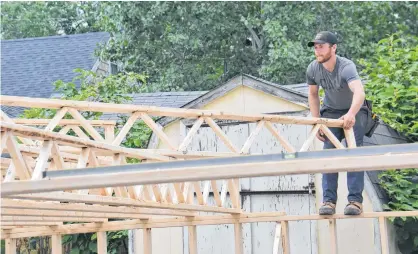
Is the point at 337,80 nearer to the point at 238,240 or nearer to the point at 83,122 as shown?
the point at 238,240

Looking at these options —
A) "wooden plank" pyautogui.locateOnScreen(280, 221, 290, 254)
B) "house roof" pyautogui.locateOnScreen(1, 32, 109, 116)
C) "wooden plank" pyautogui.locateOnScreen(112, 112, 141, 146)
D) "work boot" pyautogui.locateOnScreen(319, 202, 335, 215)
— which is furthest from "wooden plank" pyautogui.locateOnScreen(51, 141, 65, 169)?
"house roof" pyautogui.locateOnScreen(1, 32, 109, 116)

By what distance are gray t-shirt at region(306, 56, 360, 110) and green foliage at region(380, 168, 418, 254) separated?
9.86 ft

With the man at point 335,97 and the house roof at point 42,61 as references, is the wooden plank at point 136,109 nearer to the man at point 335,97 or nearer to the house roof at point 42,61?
the man at point 335,97

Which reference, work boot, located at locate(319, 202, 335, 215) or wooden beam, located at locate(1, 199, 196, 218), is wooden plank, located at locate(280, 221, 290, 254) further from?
wooden beam, located at locate(1, 199, 196, 218)

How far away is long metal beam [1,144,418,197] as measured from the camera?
6047mm

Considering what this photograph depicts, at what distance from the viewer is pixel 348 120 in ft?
33.5

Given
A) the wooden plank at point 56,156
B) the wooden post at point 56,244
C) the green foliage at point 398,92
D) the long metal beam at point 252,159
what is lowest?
the long metal beam at point 252,159

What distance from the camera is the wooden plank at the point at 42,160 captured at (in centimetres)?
700

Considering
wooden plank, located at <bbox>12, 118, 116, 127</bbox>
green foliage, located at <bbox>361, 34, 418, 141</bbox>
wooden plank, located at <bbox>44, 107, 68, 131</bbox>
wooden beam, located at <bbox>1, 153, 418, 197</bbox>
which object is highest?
green foliage, located at <bbox>361, 34, 418, 141</bbox>

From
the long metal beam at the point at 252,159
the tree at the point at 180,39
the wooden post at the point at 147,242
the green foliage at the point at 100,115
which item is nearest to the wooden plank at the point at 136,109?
the long metal beam at the point at 252,159

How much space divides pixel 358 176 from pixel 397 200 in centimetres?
285

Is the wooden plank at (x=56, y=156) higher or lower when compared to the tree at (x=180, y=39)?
lower

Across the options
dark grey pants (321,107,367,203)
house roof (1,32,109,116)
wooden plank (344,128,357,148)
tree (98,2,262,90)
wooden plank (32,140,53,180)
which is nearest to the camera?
wooden plank (32,140,53,180)

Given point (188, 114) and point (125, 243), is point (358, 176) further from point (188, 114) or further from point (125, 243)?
point (125, 243)
